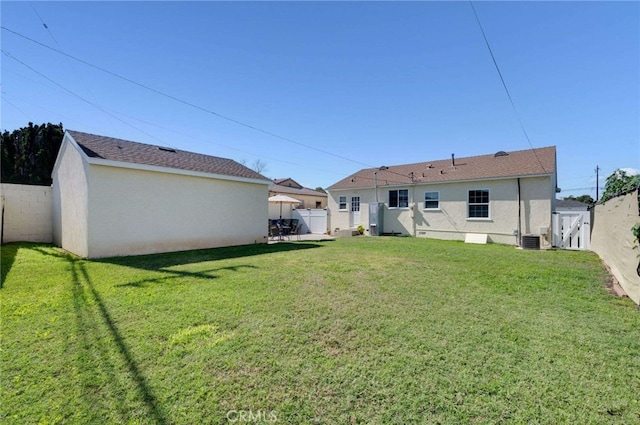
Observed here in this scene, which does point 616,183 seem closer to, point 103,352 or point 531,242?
point 531,242

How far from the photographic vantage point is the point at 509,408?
226 centimetres

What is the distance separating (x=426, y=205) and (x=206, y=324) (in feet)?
49.4

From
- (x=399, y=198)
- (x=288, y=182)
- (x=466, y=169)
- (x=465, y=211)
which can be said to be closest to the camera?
(x=465, y=211)

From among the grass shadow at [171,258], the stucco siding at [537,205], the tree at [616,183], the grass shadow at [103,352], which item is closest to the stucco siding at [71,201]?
the grass shadow at [171,258]

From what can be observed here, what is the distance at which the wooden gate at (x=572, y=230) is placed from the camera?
1158 centimetres

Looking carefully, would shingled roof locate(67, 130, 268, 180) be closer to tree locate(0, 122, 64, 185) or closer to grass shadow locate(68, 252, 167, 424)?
grass shadow locate(68, 252, 167, 424)

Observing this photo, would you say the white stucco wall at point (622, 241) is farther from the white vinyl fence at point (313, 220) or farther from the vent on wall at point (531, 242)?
the white vinyl fence at point (313, 220)

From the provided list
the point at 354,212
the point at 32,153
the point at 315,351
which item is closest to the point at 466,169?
the point at 354,212

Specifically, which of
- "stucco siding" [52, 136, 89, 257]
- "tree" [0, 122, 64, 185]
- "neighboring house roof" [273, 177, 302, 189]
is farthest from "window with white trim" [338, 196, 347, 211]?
"tree" [0, 122, 64, 185]

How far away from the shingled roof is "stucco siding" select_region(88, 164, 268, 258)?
366mm

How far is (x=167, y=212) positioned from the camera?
9.98 metres

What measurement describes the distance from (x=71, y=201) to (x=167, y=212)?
309cm

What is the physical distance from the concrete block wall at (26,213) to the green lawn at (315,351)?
7586mm

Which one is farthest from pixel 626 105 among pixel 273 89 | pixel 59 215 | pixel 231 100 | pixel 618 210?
pixel 59 215
